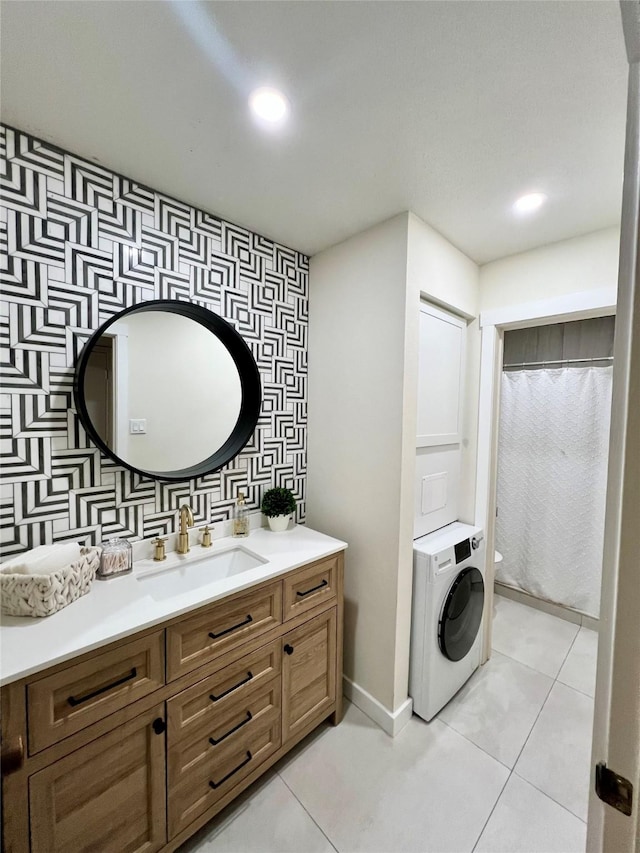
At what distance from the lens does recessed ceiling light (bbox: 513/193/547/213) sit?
1.53 meters

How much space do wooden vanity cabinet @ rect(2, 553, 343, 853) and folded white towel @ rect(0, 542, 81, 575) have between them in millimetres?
327

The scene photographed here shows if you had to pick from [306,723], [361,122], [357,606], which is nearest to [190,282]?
[361,122]

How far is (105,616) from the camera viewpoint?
3.65ft

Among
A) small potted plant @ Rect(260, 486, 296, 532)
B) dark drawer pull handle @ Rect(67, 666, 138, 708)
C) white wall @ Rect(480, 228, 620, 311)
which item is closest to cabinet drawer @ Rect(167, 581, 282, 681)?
dark drawer pull handle @ Rect(67, 666, 138, 708)

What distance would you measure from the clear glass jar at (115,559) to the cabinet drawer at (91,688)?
1.28 feet

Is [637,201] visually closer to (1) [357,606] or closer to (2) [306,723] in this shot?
(1) [357,606]

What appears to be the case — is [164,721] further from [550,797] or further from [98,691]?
[550,797]

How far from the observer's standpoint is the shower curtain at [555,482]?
2652 mm

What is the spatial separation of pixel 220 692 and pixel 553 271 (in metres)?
2.52

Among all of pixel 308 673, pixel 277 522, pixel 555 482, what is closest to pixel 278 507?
pixel 277 522

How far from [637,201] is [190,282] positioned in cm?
162

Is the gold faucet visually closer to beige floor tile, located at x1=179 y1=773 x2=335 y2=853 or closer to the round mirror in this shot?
the round mirror

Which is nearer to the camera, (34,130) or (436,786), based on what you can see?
(34,130)

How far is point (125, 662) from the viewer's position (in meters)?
1.08
